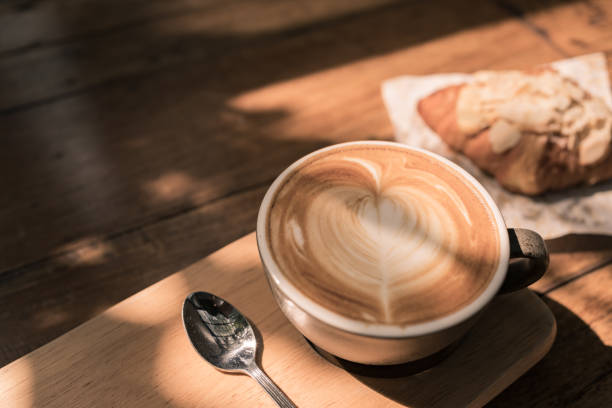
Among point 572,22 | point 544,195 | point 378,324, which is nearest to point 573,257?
point 544,195

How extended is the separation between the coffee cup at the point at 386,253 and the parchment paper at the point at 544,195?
332mm

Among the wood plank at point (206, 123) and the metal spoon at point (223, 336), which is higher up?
the wood plank at point (206, 123)

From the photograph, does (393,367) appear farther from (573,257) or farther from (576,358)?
(573,257)

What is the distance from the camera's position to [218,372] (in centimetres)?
54

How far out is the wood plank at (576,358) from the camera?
2.00 ft

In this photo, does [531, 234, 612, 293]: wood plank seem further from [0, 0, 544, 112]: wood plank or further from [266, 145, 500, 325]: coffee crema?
[0, 0, 544, 112]: wood plank

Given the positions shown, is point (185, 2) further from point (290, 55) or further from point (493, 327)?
point (493, 327)

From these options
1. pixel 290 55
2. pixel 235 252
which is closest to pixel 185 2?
pixel 290 55

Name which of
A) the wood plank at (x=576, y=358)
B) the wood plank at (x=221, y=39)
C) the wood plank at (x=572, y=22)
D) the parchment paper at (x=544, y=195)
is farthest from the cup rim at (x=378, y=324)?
the wood plank at (x=572, y=22)

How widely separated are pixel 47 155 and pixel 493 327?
77cm

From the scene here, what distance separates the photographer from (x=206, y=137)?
3.04 ft

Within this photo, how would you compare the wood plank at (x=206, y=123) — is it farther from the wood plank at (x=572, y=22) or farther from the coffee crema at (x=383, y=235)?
the coffee crema at (x=383, y=235)

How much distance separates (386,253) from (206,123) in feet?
1.85

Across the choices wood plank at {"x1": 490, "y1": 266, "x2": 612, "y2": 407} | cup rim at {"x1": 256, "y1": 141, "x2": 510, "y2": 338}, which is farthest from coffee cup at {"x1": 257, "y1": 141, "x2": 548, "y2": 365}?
wood plank at {"x1": 490, "y1": 266, "x2": 612, "y2": 407}
